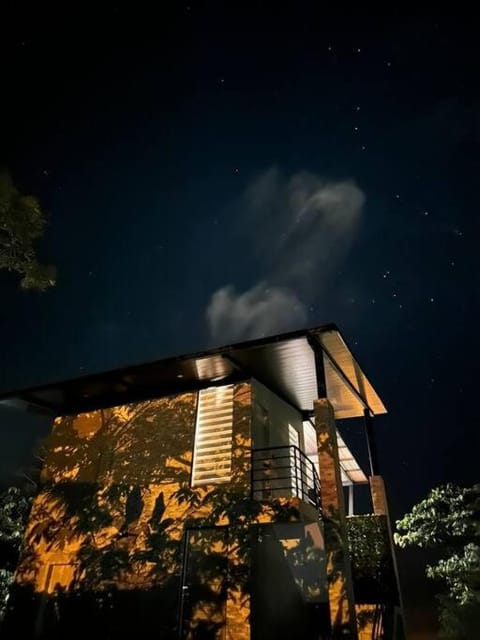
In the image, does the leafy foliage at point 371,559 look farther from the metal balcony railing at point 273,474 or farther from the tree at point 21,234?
the tree at point 21,234

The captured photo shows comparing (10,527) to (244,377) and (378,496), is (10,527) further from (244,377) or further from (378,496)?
(378,496)

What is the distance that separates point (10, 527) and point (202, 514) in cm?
1080

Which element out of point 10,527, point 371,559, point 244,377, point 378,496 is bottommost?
point 371,559

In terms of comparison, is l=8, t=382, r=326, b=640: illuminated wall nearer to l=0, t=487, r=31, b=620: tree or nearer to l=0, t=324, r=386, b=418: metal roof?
l=0, t=324, r=386, b=418: metal roof

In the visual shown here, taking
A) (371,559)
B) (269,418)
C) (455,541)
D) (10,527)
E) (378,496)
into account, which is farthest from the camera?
(455,541)

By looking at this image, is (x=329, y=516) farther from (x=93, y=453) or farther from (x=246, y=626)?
(x=93, y=453)

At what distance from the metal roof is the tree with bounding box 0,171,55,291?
3.86m

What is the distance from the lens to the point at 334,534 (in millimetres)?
8422

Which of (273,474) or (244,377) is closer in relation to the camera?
(244,377)

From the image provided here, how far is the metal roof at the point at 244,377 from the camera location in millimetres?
10633

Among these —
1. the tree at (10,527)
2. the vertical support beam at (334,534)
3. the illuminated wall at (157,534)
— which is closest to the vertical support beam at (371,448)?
the illuminated wall at (157,534)

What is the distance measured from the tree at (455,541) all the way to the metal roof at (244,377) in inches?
278

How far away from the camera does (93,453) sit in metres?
12.4

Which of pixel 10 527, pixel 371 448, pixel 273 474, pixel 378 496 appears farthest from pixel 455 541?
pixel 10 527
